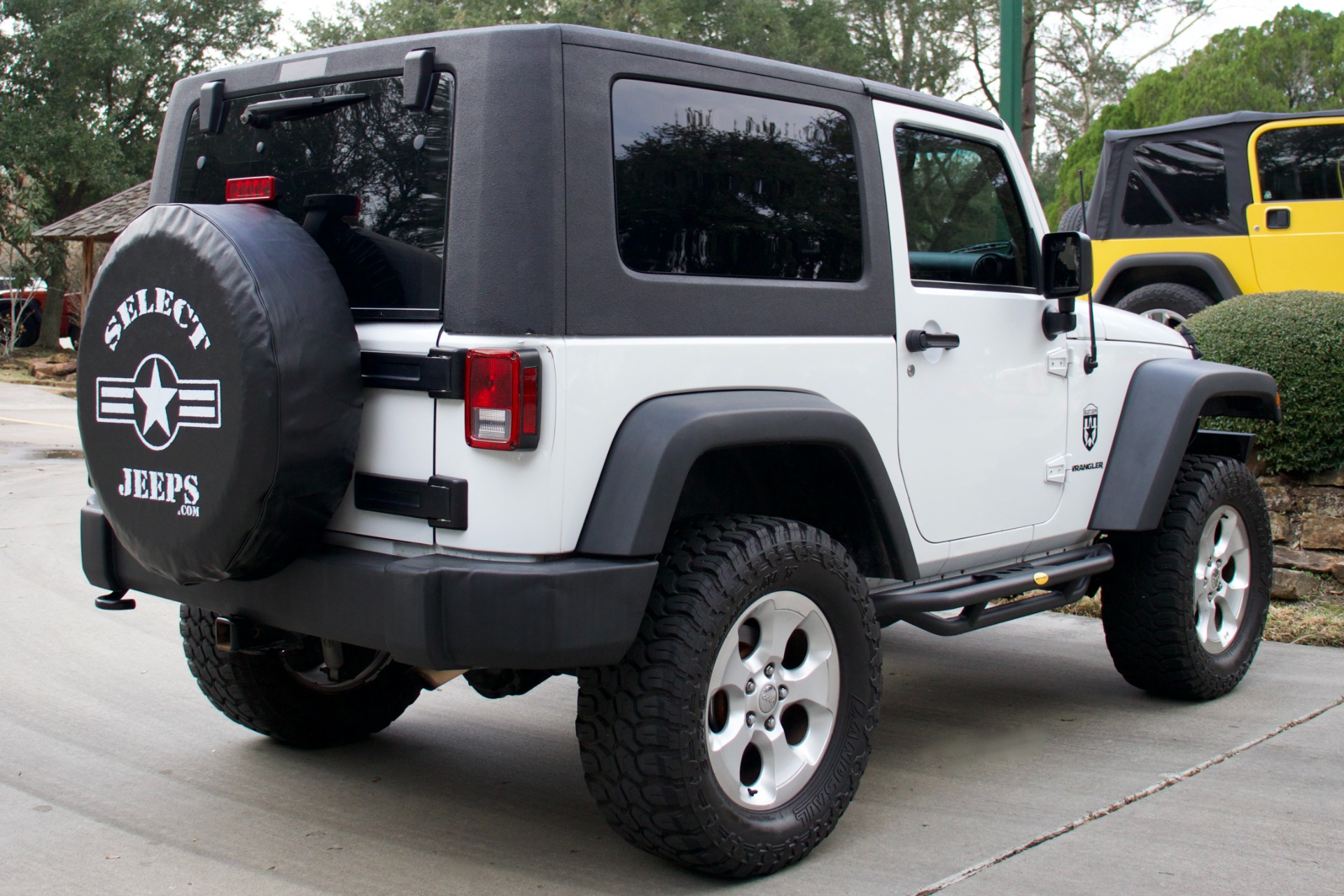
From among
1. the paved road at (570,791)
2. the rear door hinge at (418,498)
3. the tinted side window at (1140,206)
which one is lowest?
the paved road at (570,791)

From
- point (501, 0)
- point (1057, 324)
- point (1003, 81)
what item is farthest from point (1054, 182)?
point (1057, 324)

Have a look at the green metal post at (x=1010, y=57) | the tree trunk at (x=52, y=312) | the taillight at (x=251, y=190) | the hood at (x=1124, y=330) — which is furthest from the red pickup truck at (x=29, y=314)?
the hood at (x=1124, y=330)

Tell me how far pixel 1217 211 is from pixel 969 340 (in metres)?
7.39

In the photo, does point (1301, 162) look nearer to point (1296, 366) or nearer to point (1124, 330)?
point (1296, 366)

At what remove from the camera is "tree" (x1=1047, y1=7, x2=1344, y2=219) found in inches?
794

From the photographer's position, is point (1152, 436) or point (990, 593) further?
point (1152, 436)

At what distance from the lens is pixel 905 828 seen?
360cm

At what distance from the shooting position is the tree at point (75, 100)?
88.1 feet

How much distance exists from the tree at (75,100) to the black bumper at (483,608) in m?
26.9

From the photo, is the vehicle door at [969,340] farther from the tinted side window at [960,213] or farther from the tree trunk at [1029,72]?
the tree trunk at [1029,72]

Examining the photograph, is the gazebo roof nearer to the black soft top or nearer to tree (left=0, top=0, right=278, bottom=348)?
tree (left=0, top=0, right=278, bottom=348)

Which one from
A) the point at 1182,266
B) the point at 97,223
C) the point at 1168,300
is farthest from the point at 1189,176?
the point at 97,223

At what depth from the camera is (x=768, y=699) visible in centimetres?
329

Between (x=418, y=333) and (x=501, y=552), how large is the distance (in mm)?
558
